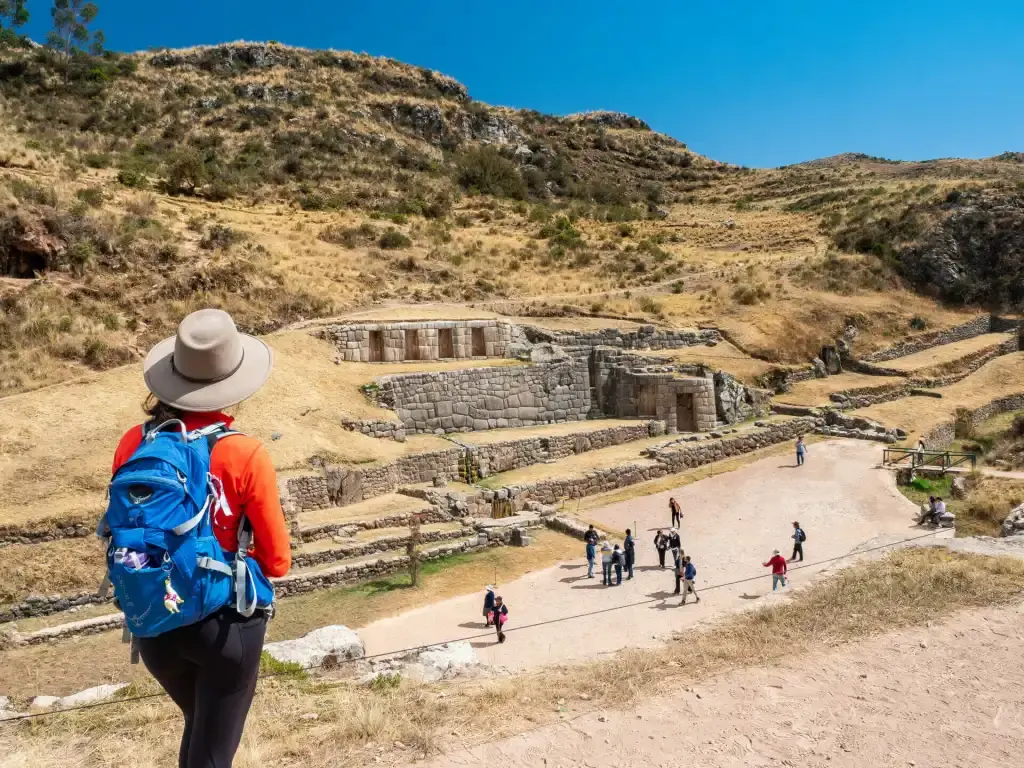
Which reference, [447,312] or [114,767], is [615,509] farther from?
[114,767]

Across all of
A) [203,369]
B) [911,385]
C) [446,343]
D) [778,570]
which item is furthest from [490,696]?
[911,385]

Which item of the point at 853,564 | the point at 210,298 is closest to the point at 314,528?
the point at 853,564

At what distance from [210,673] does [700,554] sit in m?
12.1

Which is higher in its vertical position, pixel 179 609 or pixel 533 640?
pixel 179 609

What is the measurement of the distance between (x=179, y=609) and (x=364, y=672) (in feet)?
17.8

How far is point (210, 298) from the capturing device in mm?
22000

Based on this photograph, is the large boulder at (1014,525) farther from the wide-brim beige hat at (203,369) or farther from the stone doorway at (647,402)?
the wide-brim beige hat at (203,369)

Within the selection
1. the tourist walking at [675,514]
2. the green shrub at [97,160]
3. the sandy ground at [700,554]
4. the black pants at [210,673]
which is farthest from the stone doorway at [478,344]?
the green shrub at [97,160]

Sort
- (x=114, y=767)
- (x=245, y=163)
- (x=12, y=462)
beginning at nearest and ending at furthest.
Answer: (x=114, y=767) → (x=12, y=462) → (x=245, y=163)

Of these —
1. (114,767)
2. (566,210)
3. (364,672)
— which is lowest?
(364,672)

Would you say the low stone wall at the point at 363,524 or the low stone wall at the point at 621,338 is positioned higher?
the low stone wall at the point at 621,338

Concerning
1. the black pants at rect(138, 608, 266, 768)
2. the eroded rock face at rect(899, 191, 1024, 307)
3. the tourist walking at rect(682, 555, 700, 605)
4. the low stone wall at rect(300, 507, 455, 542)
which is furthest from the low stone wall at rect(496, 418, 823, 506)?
the eroded rock face at rect(899, 191, 1024, 307)

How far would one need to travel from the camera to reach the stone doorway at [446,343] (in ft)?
75.4

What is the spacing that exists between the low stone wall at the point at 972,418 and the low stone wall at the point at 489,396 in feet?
33.5
